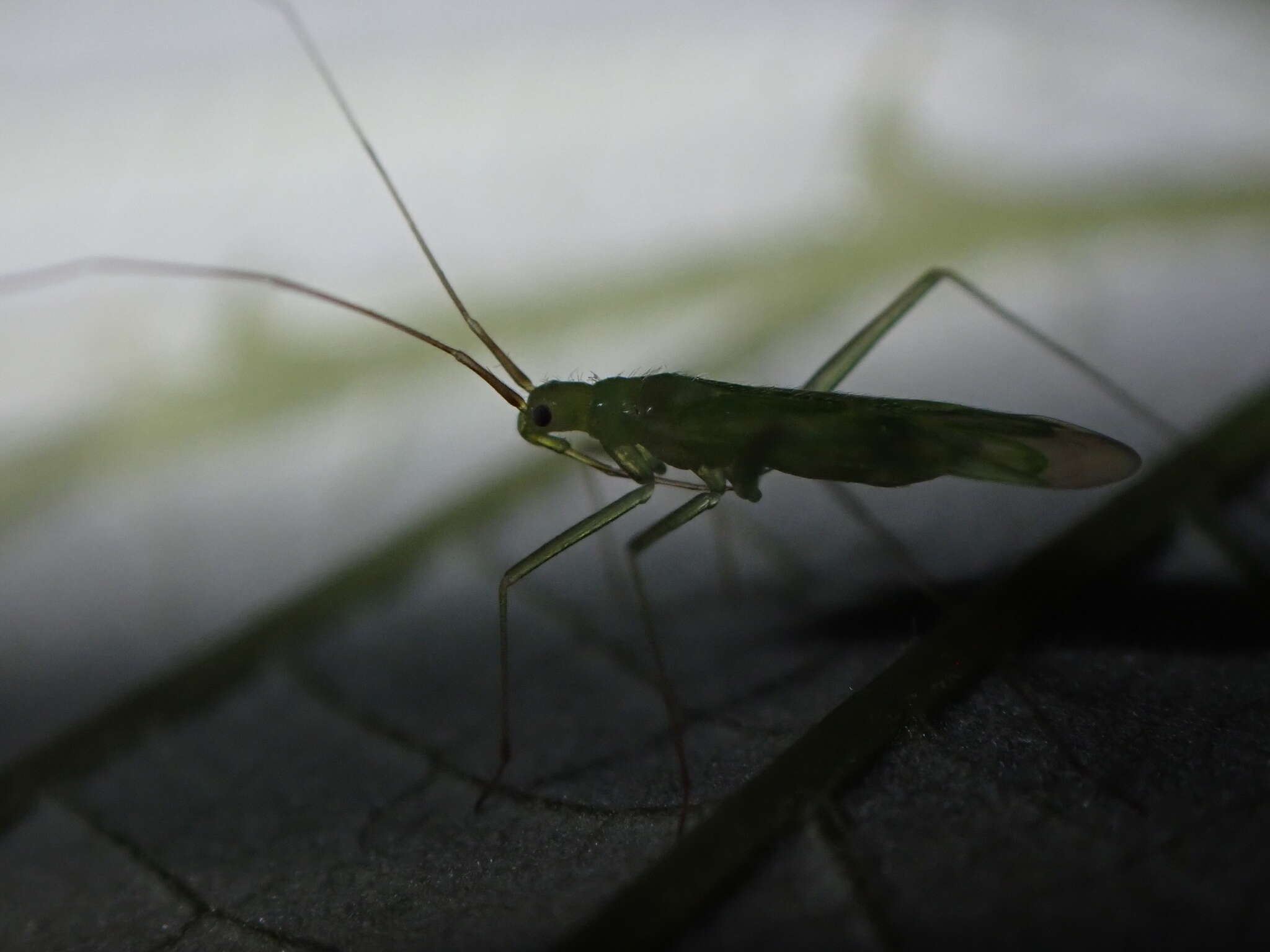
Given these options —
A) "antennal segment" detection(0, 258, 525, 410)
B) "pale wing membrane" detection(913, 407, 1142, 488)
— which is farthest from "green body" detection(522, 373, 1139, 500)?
"antennal segment" detection(0, 258, 525, 410)

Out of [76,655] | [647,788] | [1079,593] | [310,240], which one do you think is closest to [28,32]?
[310,240]

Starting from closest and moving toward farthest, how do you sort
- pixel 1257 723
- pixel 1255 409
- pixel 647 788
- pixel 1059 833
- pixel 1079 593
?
pixel 1059 833, pixel 1257 723, pixel 647 788, pixel 1079 593, pixel 1255 409

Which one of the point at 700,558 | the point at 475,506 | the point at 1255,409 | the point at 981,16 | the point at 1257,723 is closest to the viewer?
the point at 1257,723

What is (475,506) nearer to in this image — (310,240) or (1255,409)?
(310,240)

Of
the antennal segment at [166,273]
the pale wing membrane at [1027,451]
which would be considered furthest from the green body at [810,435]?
the antennal segment at [166,273]

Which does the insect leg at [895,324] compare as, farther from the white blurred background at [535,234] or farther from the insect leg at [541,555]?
the insect leg at [541,555]

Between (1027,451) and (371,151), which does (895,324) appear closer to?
(1027,451)

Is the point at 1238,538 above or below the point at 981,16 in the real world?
below
